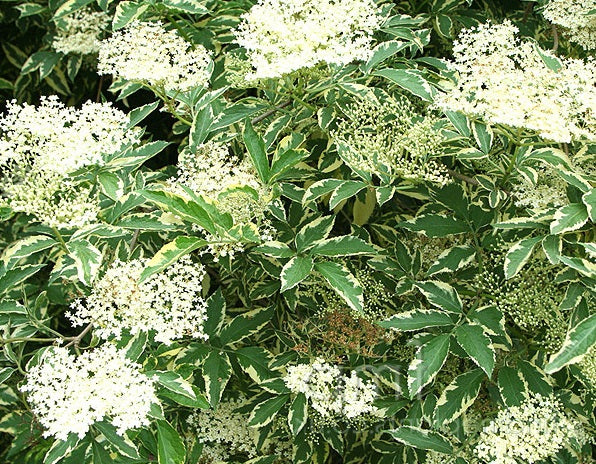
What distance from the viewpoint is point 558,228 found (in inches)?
65.1

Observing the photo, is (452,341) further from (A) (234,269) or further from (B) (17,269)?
(B) (17,269)

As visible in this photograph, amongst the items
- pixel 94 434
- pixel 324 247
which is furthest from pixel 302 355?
pixel 94 434

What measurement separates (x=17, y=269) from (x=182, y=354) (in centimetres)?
50

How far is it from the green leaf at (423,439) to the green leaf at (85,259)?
2.79 ft

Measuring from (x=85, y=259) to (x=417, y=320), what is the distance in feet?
2.74

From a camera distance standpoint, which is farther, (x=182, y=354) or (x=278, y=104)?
(x=278, y=104)

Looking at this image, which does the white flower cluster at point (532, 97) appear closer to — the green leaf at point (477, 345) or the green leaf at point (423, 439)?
the green leaf at point (477, 345)

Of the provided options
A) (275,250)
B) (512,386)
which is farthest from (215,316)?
(512,386)

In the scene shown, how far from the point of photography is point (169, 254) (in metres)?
1.52

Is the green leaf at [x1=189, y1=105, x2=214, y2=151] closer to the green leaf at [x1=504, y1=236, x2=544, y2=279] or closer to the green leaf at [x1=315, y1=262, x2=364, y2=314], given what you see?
the green leaf at [x1=315, y1=262, x2=364, y2=314]

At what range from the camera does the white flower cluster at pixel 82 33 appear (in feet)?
10.1

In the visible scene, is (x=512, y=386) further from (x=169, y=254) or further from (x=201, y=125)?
(x=201, y=125)

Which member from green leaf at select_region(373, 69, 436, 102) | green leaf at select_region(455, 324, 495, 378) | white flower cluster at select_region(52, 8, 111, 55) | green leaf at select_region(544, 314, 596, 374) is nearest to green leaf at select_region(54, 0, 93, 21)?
white flower cluster at select_region(52, 8, 111, 55)

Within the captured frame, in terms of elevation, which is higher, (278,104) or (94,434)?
(278,104)
